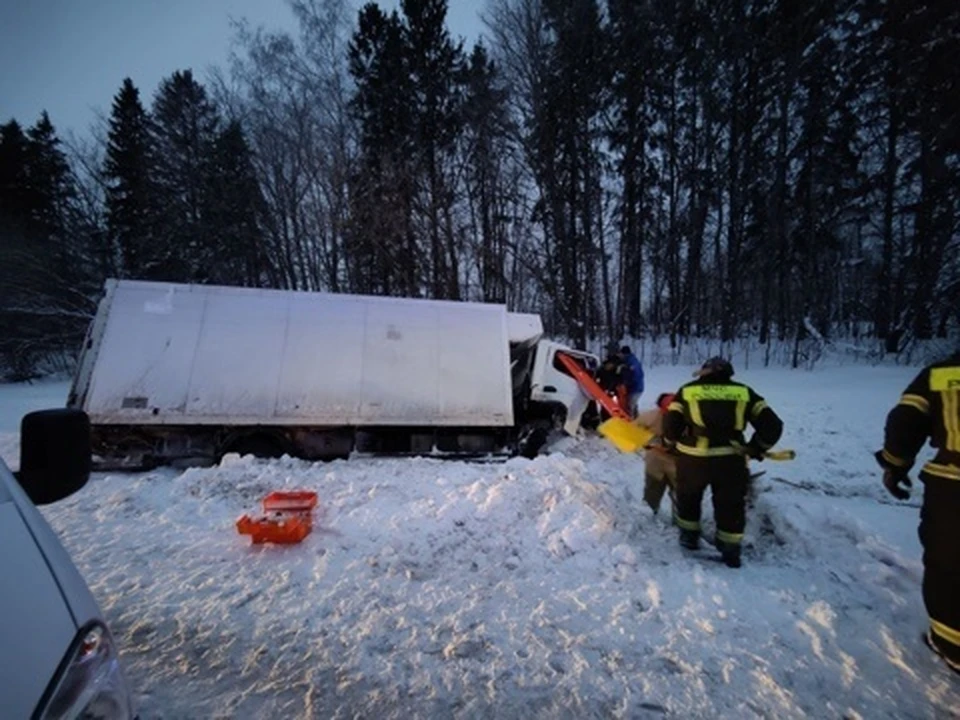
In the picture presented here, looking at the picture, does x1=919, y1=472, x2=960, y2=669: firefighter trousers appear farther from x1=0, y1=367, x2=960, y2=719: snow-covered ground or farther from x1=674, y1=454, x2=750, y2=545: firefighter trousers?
→ x1=674, y1=454, x2=750, y2=545: firefighter trousers

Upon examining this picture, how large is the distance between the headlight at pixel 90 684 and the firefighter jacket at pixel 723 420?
13.3 ft

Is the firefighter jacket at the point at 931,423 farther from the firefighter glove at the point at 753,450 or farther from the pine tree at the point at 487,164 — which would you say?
the pine tree at the point at 487,164

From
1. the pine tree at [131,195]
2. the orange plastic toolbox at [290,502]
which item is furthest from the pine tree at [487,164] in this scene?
the orange plastic toolbox at [290,502]

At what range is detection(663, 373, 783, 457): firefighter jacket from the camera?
4.26m

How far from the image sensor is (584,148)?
72.0 ft

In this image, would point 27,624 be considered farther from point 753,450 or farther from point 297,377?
point 297,377

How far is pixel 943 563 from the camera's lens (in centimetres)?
291

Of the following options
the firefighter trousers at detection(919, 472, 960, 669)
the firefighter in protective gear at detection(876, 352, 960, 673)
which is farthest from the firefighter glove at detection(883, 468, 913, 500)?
the firefighter trousers at detection(919, 472, 960, 669)

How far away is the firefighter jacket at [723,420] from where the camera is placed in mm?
4262

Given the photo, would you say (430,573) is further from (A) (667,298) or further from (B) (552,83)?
(A) (667,298)

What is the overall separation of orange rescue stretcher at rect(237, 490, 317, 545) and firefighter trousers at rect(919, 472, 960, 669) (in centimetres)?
445

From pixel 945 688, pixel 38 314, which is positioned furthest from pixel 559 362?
pixel 38 314

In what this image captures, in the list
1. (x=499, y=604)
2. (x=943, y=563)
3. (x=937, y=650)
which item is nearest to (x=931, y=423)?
(x=943, y=563)

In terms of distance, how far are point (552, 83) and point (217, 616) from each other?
2281 cm
